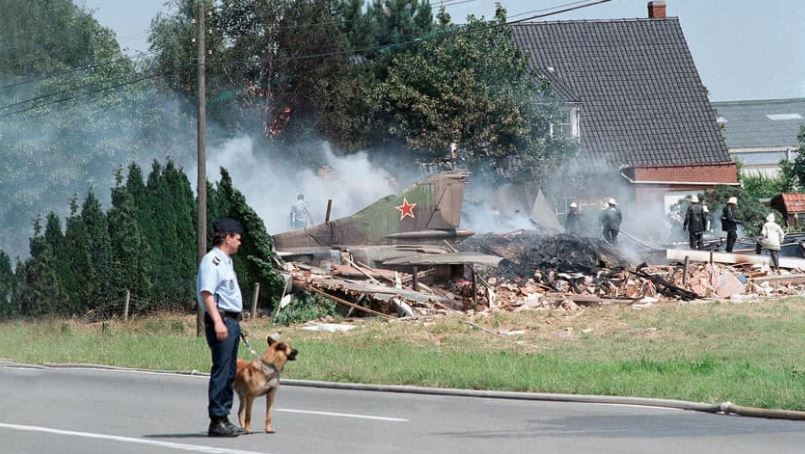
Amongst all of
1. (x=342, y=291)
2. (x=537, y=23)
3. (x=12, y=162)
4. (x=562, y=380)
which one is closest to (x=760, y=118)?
(x=537, y=23)

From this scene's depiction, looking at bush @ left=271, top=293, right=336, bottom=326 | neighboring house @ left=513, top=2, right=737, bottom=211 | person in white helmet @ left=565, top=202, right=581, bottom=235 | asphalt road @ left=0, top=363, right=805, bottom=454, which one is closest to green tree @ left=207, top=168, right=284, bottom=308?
bush @ left=271, top=293, right=336, bottom=326

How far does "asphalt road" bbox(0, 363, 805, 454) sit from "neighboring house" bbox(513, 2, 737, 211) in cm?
4550

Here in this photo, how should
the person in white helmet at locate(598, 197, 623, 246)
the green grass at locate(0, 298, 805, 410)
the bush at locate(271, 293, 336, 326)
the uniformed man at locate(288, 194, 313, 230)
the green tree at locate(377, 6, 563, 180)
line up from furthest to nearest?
the green tree at locate(377, 6, 563, 180) → the person in white helmet at locate(598, 197, 623, 246) → the uniformed man at locate(288, 194, 313, 230) → the bush at locate(271, 293, 336, 326) → the green grass at locate(0, 298, 805, 410)

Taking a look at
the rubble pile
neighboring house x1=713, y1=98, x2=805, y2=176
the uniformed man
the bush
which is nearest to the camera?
the bush

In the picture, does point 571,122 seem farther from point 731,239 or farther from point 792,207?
point 731,239

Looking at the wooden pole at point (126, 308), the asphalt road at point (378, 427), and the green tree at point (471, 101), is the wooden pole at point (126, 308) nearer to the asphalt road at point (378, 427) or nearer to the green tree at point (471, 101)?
the asphalt road at point (378, 427)

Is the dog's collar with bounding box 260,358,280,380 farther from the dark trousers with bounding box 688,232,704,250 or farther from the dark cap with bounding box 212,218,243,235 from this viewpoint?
the dark trousers with bounding box 688,232,704,250

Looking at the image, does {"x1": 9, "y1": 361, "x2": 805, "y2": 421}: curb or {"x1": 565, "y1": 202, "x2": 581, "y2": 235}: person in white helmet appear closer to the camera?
{"x1": 9, "y1": 361, "x2": 805, "y2": 421}: curb

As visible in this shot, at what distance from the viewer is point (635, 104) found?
63.7 meters

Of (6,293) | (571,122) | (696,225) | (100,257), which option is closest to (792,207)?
(571,122)

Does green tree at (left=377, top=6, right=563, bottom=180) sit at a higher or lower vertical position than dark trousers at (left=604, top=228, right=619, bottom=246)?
higher

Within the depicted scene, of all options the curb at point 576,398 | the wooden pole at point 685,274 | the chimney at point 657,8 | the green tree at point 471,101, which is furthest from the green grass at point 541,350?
the chimney at point 657,8

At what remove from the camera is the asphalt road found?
11.2m

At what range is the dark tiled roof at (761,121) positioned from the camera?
301 feet
